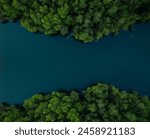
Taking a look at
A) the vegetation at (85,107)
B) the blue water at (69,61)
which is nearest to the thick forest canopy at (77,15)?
the blue water at (69,61)

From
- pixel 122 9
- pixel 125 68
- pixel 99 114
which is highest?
pixel 122 9

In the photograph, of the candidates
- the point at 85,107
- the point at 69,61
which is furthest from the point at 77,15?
the point at 85,107

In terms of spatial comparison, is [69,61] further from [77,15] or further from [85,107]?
[85,107]

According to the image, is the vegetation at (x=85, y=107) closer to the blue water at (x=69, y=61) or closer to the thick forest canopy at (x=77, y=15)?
the blue water at (x=69, y=61)

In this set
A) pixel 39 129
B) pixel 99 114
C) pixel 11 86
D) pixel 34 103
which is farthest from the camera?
pixel 11 86

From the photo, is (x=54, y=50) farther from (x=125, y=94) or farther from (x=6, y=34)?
(x=125, y=94)

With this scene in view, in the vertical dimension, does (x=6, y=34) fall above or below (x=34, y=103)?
above

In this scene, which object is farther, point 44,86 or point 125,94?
point 44,86

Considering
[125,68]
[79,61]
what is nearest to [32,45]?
[79,61]
